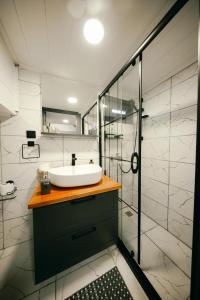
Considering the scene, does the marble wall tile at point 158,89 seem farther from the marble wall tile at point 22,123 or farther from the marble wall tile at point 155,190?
the marble wall tile at point 22,123

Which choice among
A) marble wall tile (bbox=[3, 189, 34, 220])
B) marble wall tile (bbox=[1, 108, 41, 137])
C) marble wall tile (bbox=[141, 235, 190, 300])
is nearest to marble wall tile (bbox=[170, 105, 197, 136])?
marble wall tile (bbox=[141, 235, 190, 300])

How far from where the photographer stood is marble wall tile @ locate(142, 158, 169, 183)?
1544 mm

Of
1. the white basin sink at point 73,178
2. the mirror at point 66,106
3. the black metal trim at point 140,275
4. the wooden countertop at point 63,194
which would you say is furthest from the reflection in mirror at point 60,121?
the black metal trim at point 140,275

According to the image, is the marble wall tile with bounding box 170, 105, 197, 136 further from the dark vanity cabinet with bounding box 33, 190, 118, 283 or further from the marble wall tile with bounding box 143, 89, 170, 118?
the dark vanity cabinet with bounding box 33, 190, 118, 283

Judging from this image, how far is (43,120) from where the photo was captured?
1.33 metres

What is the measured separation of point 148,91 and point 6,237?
270cm

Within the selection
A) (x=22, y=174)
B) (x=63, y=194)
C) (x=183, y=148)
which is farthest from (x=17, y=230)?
(x=183, y=148)

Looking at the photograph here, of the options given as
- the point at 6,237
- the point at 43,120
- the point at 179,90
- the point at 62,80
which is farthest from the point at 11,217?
the point at 179,90

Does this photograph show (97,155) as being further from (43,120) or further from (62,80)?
(62,80)

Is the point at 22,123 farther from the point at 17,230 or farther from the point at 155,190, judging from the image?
the point at 155,190

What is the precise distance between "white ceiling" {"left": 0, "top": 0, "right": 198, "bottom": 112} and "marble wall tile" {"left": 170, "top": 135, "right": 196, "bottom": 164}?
2.96ft

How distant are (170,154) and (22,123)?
6.07ft

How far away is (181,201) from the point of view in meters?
1.35

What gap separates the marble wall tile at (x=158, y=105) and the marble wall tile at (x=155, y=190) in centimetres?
102
